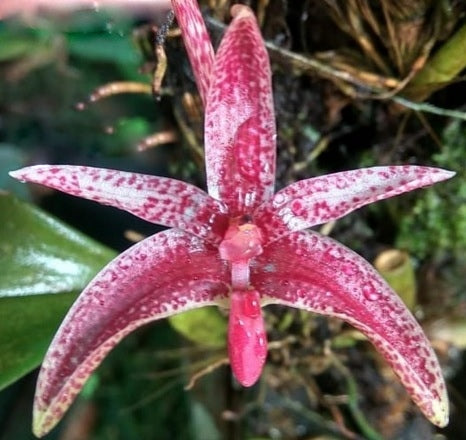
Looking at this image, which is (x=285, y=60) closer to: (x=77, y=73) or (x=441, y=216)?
(x=441, y=216)

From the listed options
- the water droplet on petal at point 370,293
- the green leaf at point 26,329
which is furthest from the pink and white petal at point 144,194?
the green leaf at point 26,329

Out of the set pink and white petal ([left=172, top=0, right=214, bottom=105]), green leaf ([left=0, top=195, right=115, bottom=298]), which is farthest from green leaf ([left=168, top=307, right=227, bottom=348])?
pink and white petal ([left=172, top=0, right=214, bottom=105])

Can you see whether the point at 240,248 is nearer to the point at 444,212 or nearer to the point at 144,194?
the point at 144,194

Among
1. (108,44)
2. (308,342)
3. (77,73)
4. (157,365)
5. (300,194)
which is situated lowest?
(157,365)

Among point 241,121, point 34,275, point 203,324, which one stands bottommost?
point 203,324

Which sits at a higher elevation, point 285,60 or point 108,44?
point 285,60

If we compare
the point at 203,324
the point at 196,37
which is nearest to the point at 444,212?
the point at 203,324

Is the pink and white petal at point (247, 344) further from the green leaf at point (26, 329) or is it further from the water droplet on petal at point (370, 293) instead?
the green leaf at point (26, 329)

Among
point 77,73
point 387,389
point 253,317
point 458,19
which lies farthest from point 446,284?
point 77,73
